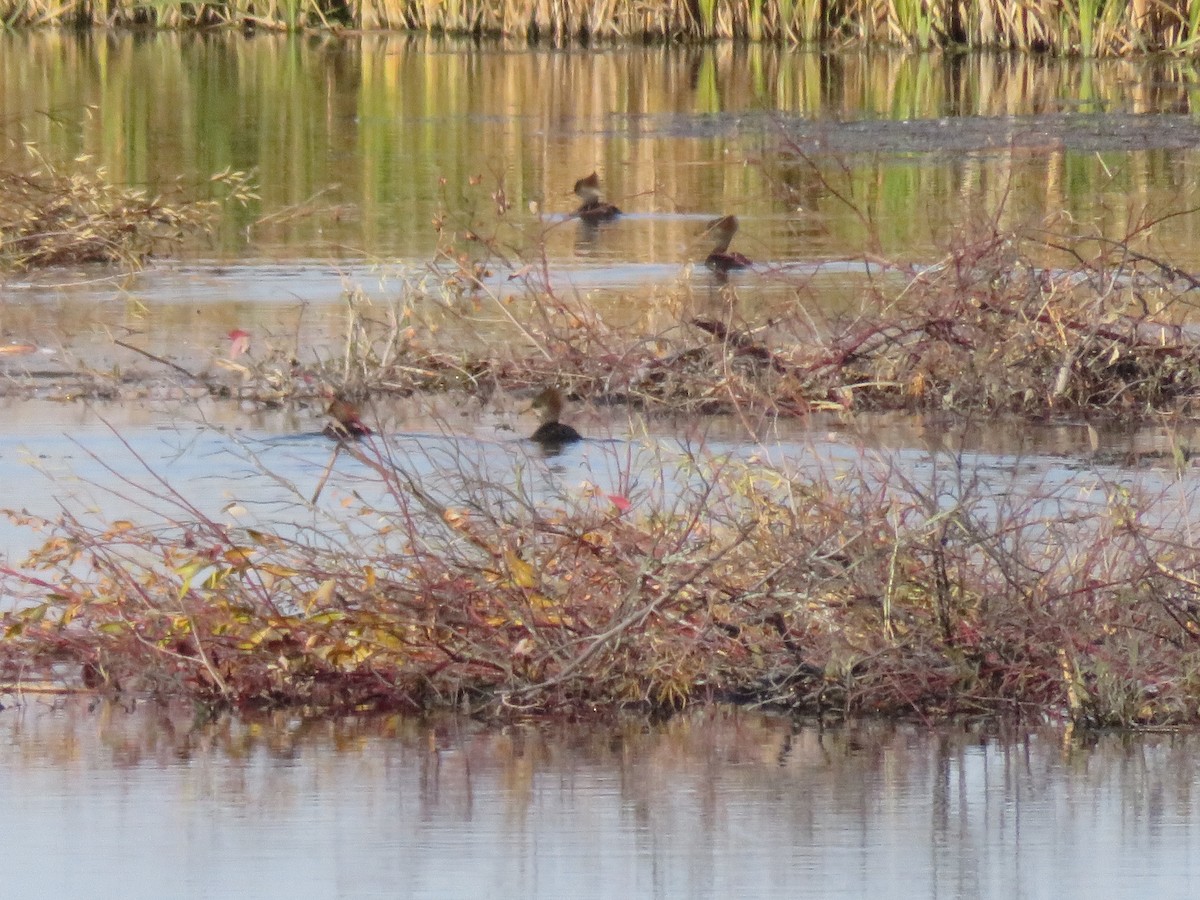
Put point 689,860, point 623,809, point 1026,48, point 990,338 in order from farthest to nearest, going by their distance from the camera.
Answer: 1. point 1026,48
2. point 990,338
3. point 623,809
4. point 689,860

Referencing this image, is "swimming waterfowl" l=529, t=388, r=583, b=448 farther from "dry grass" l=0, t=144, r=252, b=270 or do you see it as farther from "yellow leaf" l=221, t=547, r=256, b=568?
"dry grass" l=0, t=144, r=252, b=270

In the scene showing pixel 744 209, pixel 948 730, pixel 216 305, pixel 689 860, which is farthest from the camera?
pixel 744 209

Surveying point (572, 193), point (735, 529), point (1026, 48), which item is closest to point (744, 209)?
point (572, 193)

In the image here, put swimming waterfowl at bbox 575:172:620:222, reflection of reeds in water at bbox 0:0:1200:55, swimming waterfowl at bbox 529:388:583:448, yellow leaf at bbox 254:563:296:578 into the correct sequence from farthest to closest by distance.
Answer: reflection of reeds in water at bbox 0:0:1200:55, swimming waterfowl at bbox 575:172:620:222, swimming waterfowl at bbox 529:388:583:448, yellow leaf at bbox 254:563:296:578

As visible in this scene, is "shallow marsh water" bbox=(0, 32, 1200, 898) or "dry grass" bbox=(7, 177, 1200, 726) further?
"dry grass" bbox=(7, 177, 1200, 726)

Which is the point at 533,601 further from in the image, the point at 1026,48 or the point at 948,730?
the point at 1026,48

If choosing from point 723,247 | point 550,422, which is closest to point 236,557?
point 550,422

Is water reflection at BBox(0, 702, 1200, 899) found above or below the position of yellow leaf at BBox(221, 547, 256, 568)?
below

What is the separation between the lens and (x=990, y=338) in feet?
29.1

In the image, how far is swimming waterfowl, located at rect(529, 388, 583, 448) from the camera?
27.7 feet

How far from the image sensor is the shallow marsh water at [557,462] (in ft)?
15.1

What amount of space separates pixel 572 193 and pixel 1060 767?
11.0 metres

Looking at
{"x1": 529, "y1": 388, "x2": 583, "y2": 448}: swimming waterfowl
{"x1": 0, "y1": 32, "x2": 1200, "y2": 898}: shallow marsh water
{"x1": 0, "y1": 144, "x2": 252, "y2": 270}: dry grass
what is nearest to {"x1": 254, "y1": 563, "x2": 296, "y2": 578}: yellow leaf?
{"x1": 0, "y1": 32, "x2": 1200, "y2": 898}: shallow marsh water

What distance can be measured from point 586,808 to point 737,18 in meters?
28.0
